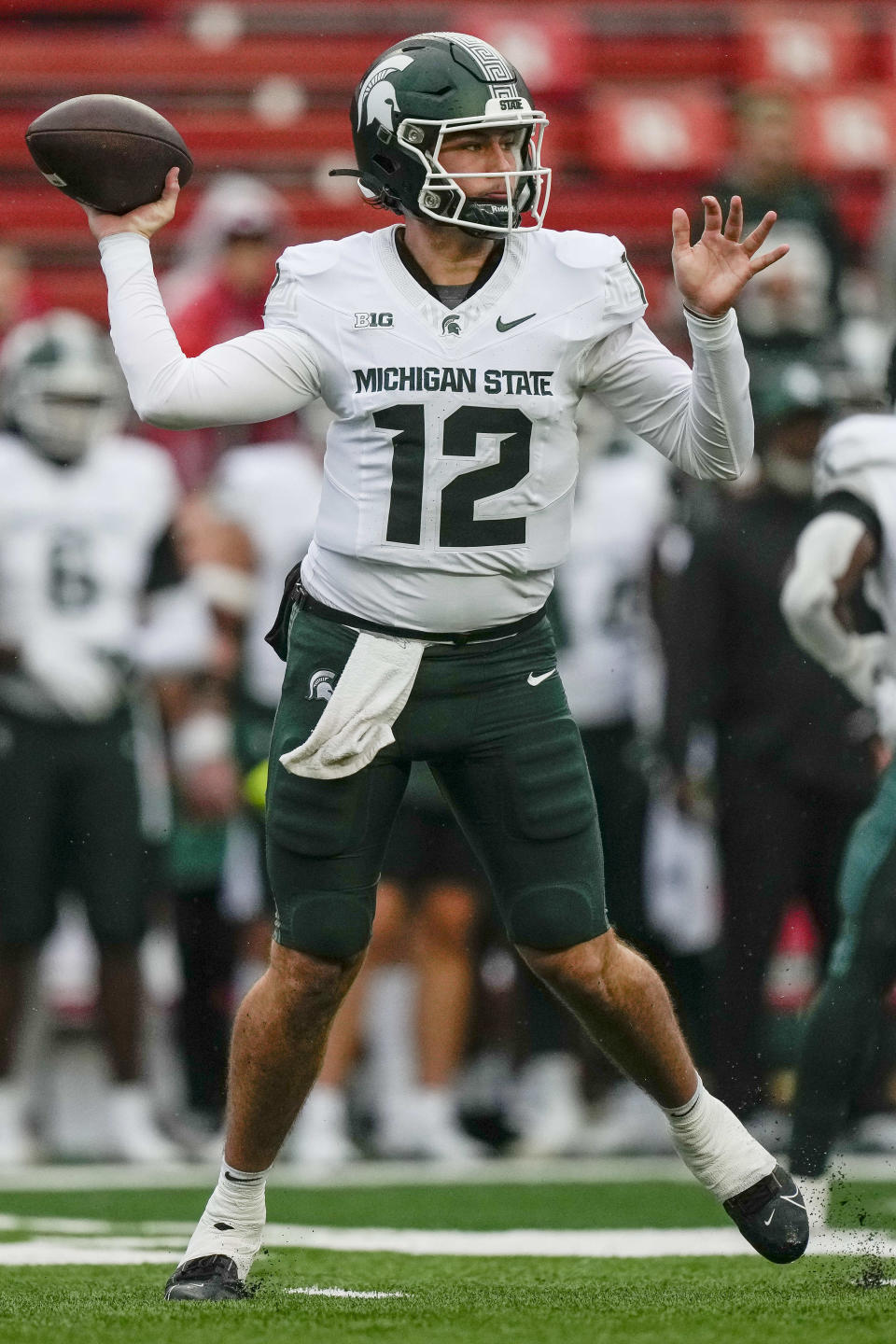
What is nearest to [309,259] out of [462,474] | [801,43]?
[462,474]

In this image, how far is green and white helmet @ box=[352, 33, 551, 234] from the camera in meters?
3.35

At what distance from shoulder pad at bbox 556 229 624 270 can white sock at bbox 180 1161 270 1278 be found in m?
1.33

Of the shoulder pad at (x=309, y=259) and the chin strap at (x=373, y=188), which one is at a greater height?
the chin strap at (x=373, y=188)

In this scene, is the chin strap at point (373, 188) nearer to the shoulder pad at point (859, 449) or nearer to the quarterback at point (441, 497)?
the quarterback at point (441, 497)

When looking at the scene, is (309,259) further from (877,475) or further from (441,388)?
(877,475)

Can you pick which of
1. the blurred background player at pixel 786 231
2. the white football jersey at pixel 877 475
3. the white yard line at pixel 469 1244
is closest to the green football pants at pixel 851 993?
the white yard line at pixel 469 1244

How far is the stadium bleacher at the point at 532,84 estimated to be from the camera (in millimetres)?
9445

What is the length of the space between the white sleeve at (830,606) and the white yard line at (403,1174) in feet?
3.72

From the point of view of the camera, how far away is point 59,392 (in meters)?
5.90

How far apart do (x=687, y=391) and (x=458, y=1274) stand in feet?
4.60

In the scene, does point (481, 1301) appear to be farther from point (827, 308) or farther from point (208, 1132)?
point (827, 308)

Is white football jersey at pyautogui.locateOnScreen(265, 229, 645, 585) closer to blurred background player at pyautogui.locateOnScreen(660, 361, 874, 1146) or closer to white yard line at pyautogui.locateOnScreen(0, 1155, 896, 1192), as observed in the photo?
white yard line at pyautogui.locateOnScreen(0, 1155, 896, 1192)

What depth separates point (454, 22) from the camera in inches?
390

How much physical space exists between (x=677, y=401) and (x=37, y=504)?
2.73 meters
